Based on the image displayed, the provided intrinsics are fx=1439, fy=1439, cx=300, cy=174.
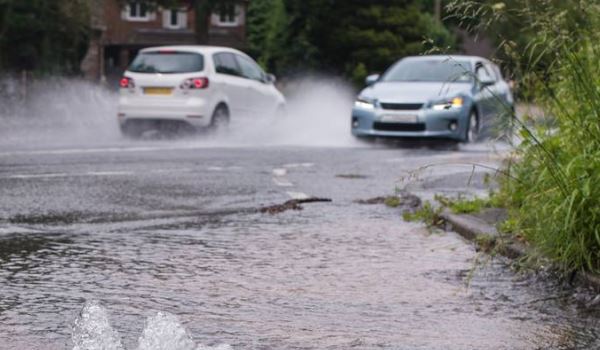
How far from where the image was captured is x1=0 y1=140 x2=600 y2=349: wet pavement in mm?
6320

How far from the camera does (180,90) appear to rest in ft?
73.5

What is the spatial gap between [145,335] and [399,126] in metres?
15.8

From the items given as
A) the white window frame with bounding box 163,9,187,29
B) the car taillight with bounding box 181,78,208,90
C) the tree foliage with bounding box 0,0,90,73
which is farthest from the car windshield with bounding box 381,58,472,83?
the white window frame with bounding box 163,9,187,29

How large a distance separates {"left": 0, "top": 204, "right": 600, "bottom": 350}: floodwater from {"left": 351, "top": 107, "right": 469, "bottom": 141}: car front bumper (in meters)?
10.9

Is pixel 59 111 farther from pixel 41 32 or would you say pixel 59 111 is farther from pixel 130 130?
pixel 130 130

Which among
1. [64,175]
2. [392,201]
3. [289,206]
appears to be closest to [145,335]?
[289,206]

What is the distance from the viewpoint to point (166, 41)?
264ft

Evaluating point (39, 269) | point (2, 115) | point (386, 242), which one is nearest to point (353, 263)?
point (386, 242)

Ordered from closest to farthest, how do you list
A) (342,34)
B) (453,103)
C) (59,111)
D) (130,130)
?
(453,103) → (130,130) → (59,111) → (342,34)

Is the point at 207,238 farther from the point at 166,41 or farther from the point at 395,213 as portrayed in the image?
the point at 166,41

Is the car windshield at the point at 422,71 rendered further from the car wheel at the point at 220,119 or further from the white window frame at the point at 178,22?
the white window frame at the point at 178,22

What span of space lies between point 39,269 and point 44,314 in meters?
1.47

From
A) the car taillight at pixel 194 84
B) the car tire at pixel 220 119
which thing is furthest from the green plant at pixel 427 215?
the car tire at pixel 220 119

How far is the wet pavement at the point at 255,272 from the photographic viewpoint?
632cm
